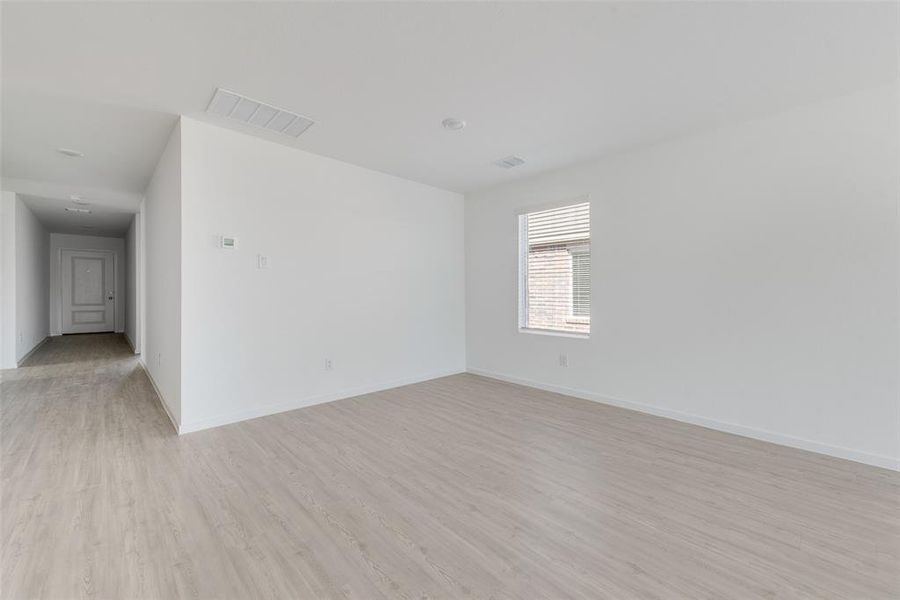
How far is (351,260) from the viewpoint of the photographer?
4.52 metres

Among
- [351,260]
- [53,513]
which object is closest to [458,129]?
[351,260]

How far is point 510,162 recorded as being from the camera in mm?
4348

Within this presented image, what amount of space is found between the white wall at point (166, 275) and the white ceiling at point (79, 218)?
2.36 metres

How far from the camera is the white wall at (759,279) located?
275cm

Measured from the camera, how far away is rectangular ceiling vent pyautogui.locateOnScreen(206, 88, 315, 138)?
2.93 m

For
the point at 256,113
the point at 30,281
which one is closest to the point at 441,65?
the point at 256,113

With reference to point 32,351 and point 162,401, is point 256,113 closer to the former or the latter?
point 162,401

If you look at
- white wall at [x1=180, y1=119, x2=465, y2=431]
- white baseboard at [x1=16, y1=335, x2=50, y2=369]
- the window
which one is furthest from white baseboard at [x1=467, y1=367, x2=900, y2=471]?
white baseboard at [x1=16, y1=335, x2=50, y2=369]

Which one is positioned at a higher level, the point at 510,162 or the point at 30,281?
the point at 510,162

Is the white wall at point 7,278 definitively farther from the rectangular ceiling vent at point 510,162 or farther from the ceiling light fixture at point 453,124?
the rectangular ceiling vent at point 510,162

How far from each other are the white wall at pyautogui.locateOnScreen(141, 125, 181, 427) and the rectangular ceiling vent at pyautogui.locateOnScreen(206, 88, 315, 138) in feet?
1.86

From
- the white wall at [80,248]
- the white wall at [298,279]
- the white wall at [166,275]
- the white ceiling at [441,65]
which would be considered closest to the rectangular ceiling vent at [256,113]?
the white ceiling at [441,65]

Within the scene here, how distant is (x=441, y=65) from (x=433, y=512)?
2726 mm

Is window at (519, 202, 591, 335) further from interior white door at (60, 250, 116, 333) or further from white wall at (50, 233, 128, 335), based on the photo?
interior white door at (60, 250, 116, 333)
